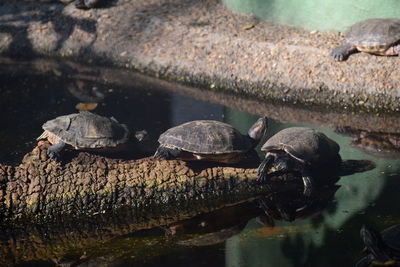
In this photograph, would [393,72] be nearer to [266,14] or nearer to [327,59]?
[327,59]

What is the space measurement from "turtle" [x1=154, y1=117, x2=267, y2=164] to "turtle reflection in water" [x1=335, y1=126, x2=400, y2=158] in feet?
5.32

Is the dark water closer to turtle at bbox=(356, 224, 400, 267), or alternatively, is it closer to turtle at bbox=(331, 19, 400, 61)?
turtle at bbox=(356, 224, 400, 267)

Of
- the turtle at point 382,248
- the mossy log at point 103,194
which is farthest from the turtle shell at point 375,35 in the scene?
the turtle at point 382,248

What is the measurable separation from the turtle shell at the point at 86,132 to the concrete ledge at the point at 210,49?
319 centimetres

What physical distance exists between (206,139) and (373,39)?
376 centimetres

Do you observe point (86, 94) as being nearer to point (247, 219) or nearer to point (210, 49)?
point (210, 49)

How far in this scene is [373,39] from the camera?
8.09 metres

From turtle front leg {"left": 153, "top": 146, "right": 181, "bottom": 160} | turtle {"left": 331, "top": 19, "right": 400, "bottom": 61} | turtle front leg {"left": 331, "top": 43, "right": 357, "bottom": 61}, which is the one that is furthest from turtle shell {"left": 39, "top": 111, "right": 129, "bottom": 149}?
turtle {"left": 331, "top": 19, "right": 400, "bottom": 61}

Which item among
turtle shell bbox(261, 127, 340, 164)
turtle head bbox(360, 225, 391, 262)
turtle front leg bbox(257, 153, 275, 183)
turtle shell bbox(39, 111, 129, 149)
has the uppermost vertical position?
turtle head bbox(360, 225, 391, 262)

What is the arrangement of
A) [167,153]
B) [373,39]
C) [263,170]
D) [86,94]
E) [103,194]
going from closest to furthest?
[103,194]
[263,170]
[167,153]
[373,39]
[86,94]

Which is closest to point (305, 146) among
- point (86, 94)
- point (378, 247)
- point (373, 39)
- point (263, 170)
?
point (263, 170)

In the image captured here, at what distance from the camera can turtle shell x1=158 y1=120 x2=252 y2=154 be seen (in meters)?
5.66

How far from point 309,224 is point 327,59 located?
3.89 meters

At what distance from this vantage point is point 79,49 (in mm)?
10438
